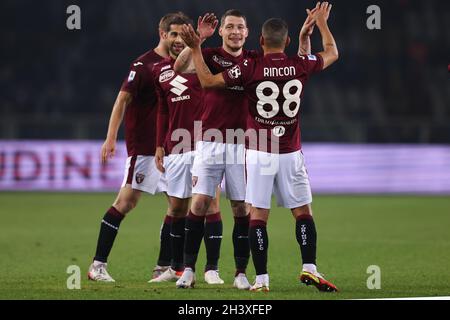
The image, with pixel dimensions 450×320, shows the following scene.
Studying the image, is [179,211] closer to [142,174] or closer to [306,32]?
[142,174]

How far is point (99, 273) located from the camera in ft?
27.7

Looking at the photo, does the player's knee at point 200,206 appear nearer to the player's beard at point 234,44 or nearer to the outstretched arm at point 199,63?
the outstretched arm at point 199,63

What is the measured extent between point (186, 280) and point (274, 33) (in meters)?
2.16

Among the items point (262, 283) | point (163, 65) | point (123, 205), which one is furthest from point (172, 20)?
point (262, 283)

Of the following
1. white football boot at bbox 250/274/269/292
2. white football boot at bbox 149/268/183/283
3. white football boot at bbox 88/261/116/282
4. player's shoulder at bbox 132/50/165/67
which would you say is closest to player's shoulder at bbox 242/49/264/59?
player's shoulder at bbox 132/50/165/67

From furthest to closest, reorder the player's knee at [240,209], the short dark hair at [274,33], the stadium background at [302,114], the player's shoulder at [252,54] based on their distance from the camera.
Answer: the stadium background at [302,114]
the player's knee at [240,209]
the player's shoulder at [252,54]
the short dark hair at [274,33]

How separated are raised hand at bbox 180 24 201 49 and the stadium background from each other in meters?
2.18

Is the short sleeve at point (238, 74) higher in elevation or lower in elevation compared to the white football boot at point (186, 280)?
higher

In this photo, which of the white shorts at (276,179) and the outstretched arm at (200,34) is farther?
the outstretched arm at (200,34)

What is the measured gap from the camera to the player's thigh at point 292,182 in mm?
7469

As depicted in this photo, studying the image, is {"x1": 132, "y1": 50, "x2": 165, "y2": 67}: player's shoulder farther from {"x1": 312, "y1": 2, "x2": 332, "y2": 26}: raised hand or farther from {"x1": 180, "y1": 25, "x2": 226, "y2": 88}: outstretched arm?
{"x1": 312, "y1": 2, "x2": 332, "y2": 26}: raised hand

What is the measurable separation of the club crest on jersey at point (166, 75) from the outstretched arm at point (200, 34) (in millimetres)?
312

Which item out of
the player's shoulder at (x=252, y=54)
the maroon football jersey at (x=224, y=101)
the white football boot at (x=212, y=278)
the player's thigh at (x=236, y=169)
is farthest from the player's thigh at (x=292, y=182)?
the white football boot at (x=212, y=278)
